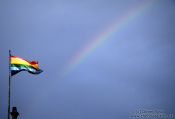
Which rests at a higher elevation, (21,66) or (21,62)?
(21,62)

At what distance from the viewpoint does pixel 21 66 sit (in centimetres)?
3006

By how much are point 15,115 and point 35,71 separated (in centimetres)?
974

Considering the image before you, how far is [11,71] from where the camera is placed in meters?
29.5

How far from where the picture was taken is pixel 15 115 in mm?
36875

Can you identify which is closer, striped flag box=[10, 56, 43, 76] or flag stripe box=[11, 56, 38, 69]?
striped flag box=[10, 56, 43, 76]

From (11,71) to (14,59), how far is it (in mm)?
1523

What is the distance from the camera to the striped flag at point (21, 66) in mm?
29828

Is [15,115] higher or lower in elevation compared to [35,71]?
lower

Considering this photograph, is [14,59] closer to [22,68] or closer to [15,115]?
[22,68]

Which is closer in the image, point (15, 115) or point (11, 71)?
point (11, 71)

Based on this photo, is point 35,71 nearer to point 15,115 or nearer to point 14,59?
point 14,59

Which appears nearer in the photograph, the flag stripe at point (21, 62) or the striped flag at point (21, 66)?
the striped flag at point (21, 66)

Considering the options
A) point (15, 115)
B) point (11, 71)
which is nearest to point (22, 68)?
point (11, 71)

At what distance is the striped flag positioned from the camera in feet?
97.9
